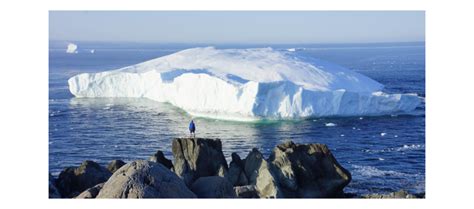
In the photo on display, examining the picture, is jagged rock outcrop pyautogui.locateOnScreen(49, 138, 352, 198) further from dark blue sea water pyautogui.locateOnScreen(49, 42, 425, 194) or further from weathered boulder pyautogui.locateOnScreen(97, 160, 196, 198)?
weathered boulder pyautogui.locateOnScreen(97, 160, 196, 198)

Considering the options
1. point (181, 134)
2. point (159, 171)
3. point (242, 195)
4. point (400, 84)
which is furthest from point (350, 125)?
point (159, 171)

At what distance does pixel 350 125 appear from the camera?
17.3 meters

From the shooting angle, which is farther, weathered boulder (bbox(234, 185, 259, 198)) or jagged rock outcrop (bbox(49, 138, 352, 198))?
jagged rock outcrop (bbox(49, 138, 352, 198))

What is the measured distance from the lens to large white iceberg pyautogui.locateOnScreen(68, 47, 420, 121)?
17984 millimetres

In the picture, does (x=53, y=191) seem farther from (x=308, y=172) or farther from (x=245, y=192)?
(x=308, y=172)

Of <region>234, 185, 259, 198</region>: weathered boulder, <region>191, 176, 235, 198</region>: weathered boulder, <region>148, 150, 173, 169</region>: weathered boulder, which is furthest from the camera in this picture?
<region>148, 150, 173, 169</region>: weathered boulder

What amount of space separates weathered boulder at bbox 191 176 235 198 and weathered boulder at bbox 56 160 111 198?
2.78 m

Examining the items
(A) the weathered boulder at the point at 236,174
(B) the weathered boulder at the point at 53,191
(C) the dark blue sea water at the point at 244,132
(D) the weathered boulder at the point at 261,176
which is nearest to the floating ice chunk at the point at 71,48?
(C) the dark blue sea water at the point at 244,132

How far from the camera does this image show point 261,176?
484 inches

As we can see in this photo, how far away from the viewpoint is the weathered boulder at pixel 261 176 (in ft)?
39.3

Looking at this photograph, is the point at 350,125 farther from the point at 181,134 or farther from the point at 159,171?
the point at 159,171

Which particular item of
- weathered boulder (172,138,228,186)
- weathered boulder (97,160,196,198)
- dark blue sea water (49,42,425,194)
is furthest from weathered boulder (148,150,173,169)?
weathered boulder (97,160,196,198)

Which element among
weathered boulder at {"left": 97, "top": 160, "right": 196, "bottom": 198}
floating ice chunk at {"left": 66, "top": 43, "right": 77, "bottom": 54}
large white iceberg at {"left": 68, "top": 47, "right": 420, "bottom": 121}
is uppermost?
floating ice chunk at {"left": 66, "top": 43, "right": 77, "bottom": 54}

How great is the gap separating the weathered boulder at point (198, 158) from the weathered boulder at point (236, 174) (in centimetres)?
15
